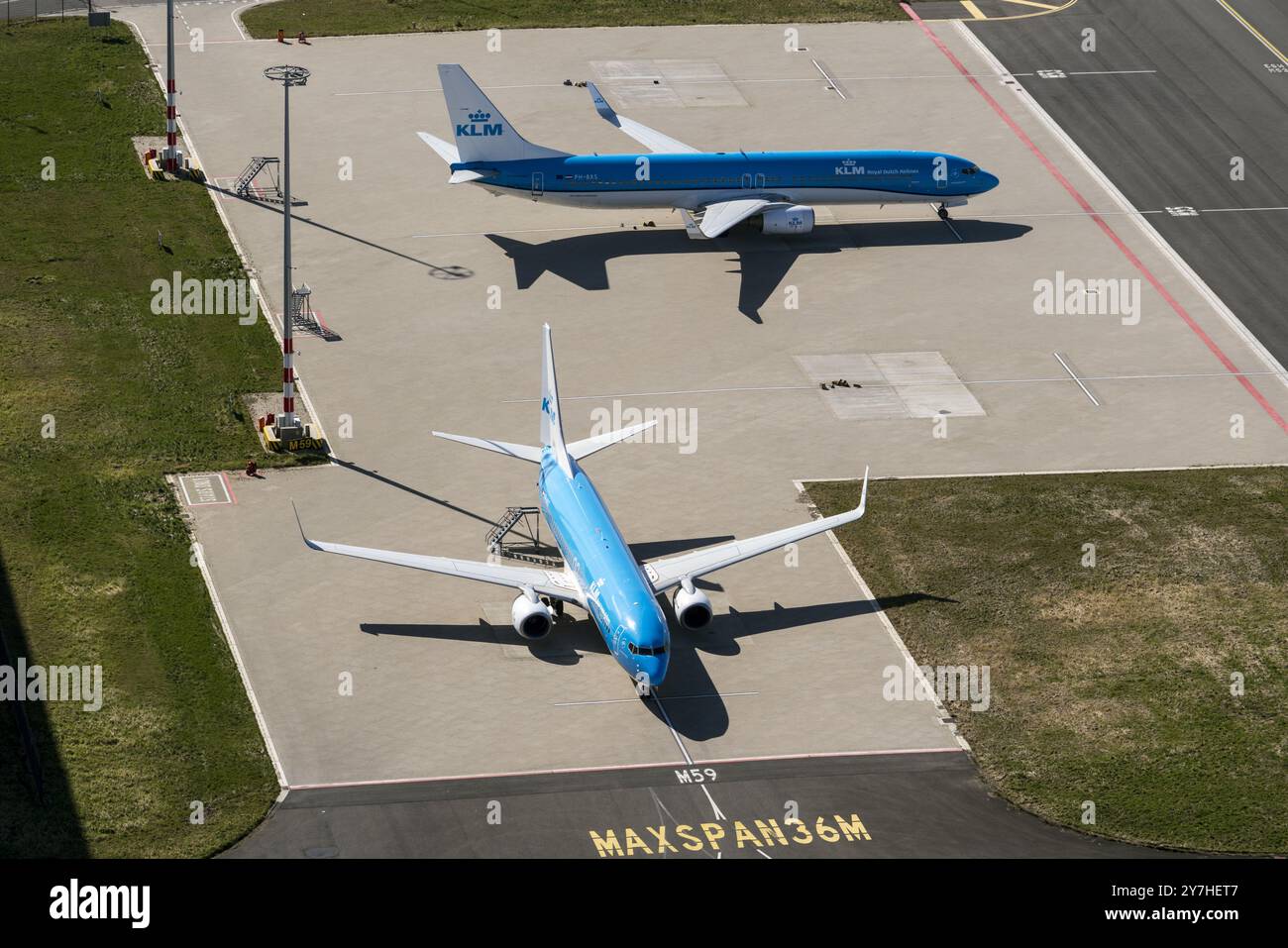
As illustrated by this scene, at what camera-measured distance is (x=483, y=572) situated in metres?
73.2

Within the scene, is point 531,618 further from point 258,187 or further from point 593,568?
point 258,187

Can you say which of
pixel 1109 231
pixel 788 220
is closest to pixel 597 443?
pixel 788 220

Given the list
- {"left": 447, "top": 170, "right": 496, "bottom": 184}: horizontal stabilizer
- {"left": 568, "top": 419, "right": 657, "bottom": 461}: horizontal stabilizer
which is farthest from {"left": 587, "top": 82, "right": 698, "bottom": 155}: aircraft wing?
{"left": 568, "top": 419, "right": 657, "bottom": 461}: horizontal stabilizer

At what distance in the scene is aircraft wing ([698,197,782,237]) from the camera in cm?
10312

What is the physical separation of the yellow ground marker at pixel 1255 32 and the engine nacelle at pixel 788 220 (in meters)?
45.8

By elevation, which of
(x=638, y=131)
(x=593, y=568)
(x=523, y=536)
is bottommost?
(x=523, y=536)

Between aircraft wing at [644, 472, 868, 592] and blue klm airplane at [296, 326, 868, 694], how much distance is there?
0.04m

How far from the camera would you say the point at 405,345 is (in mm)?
95188

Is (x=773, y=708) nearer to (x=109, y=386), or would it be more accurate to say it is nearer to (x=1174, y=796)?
(x=1174, y=796)

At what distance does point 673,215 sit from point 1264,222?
3564cm

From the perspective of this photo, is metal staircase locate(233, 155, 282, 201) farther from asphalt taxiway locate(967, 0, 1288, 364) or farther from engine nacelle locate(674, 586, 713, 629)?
asphalt taxiway locate(967, 0, 1288, 364)

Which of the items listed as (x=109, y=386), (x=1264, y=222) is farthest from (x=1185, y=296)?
(x=109, y=386)

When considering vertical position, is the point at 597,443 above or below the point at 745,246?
→ below

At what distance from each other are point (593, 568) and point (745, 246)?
41093mm
